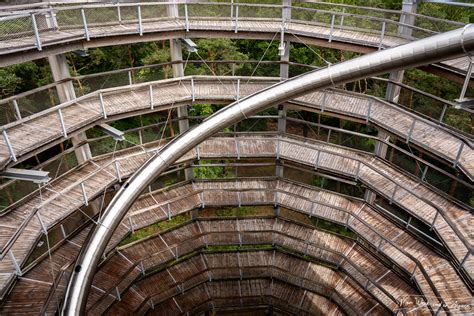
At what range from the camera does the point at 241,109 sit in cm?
1401

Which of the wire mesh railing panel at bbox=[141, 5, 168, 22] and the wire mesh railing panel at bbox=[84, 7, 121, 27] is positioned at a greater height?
the wire mesh railing panel at bbox=[141, 5, 168, 22]

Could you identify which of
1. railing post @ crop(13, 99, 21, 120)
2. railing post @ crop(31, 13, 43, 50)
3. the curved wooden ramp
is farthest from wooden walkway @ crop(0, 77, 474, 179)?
railing post @ crop(31, 13, 43, 50)

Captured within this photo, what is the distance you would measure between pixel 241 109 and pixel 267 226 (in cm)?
925

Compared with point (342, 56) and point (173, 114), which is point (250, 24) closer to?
point (173, 114)

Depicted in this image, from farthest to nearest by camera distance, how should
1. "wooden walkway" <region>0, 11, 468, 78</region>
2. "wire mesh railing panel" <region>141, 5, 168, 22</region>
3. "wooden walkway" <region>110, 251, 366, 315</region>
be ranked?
"wooden walkway" <region>110, 251, 366, 315</region>, "wire mesh railing panel" <region>141, 5, 168, 22</region>, "wooden walkway" <region>0, 11, 468, 78</region>

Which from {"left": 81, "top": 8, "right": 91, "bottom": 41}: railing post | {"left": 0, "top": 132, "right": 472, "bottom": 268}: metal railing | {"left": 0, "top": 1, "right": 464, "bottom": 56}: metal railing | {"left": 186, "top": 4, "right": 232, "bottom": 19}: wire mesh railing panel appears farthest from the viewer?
{"left": 186, "top": 4, "right": 232, "bottom": 19}: wire mesh railing panel

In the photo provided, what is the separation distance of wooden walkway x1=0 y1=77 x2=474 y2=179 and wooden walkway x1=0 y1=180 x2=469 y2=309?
Result: 4.24 m

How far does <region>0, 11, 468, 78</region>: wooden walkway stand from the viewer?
1443cm

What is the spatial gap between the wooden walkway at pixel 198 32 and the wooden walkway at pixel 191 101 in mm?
2091

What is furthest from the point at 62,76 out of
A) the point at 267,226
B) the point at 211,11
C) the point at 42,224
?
the point at 267,226

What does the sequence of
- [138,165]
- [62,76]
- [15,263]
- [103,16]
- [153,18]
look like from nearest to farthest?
[15,263], [103,16], [62,76], [153,18], [138,165]

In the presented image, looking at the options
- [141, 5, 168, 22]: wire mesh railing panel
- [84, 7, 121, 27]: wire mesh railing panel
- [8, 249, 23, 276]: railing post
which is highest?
[141, 5, 168, 22]: wire mesh railing panel

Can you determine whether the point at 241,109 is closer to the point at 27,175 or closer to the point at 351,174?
the point at 351,174

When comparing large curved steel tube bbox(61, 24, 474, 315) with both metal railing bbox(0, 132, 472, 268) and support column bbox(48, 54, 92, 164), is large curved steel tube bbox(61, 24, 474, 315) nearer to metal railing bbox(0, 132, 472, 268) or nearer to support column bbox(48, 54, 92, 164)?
metal railing bbox(0, 132, 472, 268)
